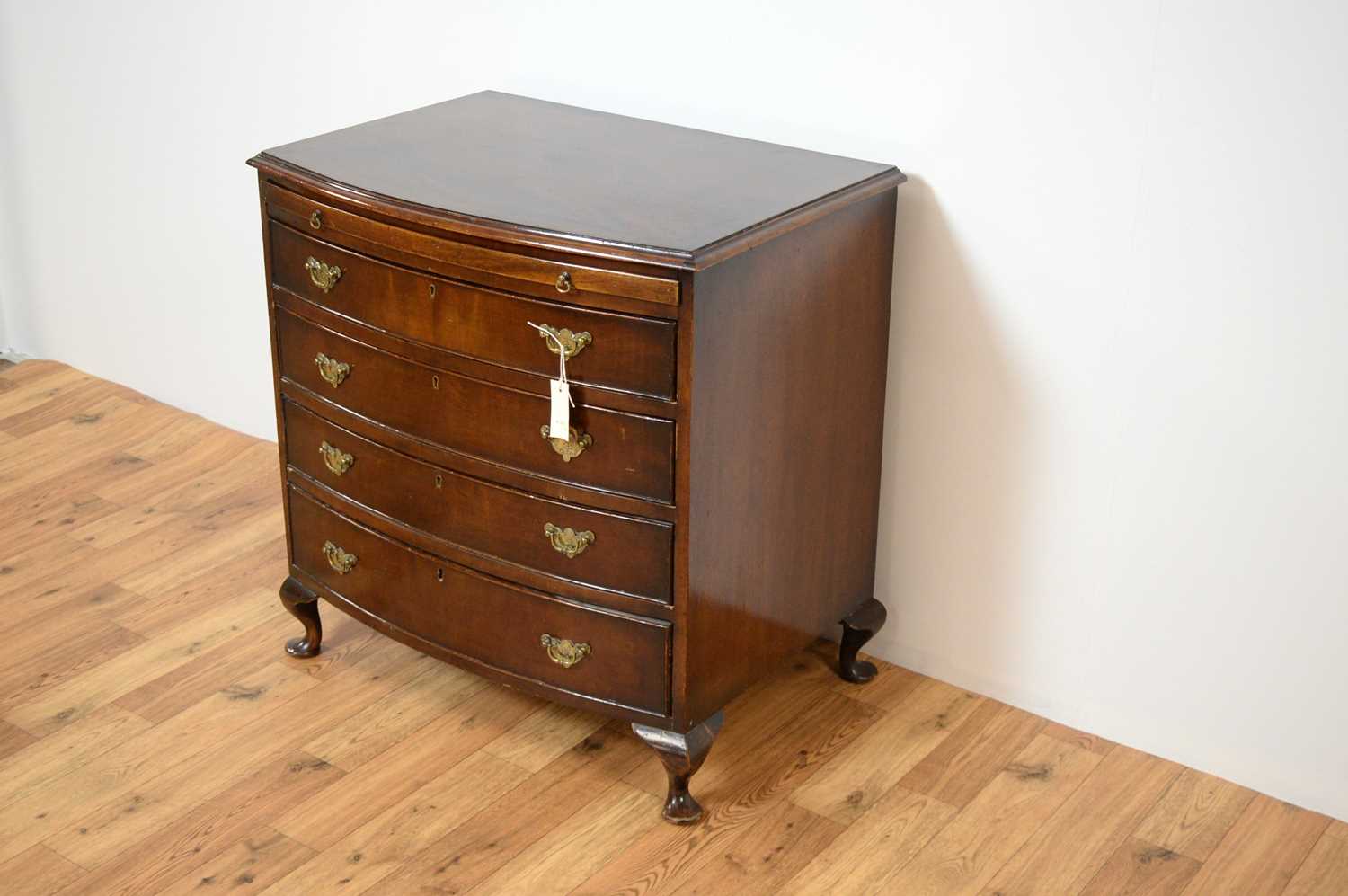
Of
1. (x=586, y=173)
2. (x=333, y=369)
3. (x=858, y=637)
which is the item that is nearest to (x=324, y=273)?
(x=333, y=369)

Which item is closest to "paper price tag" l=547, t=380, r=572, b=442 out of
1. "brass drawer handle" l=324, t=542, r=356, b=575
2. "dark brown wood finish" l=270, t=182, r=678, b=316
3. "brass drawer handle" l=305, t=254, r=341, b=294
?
"dark brown wood finish" l=270, t=182, r=678, b=316

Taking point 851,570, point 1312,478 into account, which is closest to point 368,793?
point 851,570

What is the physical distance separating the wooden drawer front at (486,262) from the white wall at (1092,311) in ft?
1.81

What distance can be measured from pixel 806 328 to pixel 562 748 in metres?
0.72

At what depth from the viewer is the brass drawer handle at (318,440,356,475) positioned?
7.29ft

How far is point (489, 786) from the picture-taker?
217 cm

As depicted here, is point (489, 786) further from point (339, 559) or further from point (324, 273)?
point (324, 273)

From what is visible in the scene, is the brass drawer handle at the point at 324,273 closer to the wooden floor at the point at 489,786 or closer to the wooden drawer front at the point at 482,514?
the wooden drawer front at the point at 482,514

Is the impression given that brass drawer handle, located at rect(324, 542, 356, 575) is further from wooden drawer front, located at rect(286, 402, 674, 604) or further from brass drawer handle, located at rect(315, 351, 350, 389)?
brass drawer handle, located at rect(315, 351, 350, 389)

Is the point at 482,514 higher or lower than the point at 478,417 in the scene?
lower

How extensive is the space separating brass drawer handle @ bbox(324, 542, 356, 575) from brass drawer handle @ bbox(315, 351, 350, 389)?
260mm

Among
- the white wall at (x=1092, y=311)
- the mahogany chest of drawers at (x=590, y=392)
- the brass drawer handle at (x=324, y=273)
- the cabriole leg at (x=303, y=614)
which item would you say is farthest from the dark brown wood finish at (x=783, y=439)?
the cabriole leg at (x=303, y=614)

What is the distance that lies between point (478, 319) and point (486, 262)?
8 cm

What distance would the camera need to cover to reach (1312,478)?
2.00m
